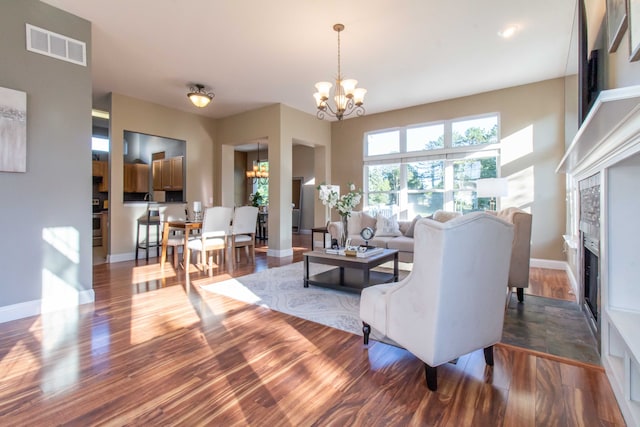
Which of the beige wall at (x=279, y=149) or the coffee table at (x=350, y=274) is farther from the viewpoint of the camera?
the beige wall at (x=279, y=149)

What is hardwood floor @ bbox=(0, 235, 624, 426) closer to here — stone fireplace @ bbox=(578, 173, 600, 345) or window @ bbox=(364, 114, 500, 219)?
stone fireplace @ bbox=(578, 173, 600, 345)

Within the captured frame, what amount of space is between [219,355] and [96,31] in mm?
3893

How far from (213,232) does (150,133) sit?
2.87 meters

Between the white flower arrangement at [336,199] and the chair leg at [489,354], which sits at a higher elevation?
the white flower arrangement at [336,199]

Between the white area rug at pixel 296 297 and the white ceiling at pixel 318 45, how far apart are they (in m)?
3.04

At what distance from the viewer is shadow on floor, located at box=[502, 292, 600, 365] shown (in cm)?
222

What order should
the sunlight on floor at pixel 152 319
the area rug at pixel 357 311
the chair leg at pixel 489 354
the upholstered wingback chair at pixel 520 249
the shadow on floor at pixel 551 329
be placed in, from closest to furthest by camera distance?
the chair leg at pixel 489 354, the shadow on floor at pixel 551 329, the area rug at pixel 357 311, the sunlight on floor at pixel 152 319, the upholstered wingback chair at pixel 520 249

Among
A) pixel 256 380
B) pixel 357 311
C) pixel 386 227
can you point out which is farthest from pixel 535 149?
pixel 256 380

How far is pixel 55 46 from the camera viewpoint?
310cm

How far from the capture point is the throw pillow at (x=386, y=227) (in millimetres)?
5328

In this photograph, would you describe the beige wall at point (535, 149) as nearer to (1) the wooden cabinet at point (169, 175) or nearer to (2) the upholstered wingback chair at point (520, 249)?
(2) the upholstered wingback chair at point (520, 249)

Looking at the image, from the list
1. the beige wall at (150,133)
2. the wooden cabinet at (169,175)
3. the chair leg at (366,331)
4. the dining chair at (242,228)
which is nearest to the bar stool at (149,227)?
the beige wall at (150,133)

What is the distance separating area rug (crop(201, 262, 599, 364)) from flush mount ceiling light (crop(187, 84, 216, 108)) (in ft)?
10.0

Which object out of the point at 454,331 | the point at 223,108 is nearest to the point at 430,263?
the point at 454,331
